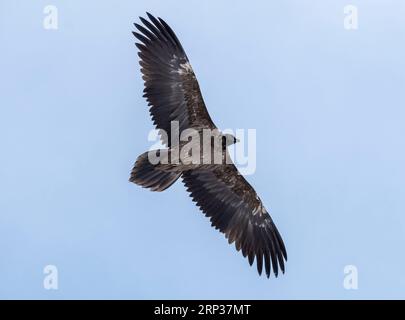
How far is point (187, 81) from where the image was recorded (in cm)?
1438

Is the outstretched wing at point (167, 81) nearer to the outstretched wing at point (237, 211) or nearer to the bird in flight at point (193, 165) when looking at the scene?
the bird in flight at point (193, 165)

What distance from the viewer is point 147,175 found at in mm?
13953

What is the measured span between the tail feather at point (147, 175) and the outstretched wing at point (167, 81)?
1.92 ft

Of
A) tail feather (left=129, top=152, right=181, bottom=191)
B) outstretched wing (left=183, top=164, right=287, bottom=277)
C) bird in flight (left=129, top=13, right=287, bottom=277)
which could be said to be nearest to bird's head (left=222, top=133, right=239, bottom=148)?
bird in flight (left=129, top=13, right=287, bottom=277)

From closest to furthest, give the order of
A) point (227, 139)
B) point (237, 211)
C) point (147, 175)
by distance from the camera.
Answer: point (147, 175) < point (227, 139) < point (237, 211)

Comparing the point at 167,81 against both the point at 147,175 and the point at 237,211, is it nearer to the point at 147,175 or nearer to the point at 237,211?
the point at 147,175

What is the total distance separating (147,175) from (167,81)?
1654mm

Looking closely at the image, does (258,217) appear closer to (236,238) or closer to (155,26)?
(236,238)

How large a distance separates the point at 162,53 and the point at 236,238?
3.43 metres

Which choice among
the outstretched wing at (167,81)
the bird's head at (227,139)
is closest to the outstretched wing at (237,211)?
the bird's head at (227,139)

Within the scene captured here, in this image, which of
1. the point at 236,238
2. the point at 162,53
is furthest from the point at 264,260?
the point at 162,53

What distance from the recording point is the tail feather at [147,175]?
1391cm

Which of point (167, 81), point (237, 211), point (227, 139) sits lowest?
point (237, 211)

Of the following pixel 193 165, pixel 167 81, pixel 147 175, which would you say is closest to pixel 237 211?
pixel 193 165
